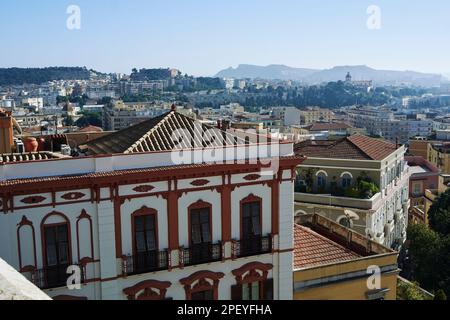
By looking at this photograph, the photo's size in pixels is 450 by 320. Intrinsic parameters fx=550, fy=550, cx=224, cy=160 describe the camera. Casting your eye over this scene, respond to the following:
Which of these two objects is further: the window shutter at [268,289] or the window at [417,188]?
the window at [417,188]

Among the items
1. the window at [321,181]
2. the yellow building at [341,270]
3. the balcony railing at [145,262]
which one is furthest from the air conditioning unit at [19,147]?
the window at [321,181]

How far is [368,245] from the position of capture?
819 inches

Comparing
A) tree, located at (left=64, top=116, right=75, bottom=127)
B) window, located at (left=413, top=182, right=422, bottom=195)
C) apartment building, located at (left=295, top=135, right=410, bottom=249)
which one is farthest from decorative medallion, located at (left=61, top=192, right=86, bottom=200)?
tree, located at (left=64, top=116, right=75, bottom=127)

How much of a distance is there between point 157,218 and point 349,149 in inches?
941

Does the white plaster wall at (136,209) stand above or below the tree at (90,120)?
above

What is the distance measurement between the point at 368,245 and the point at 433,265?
1500 cm

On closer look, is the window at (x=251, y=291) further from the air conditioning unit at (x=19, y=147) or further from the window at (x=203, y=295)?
the air conditioning unit at (x=19, y=147)

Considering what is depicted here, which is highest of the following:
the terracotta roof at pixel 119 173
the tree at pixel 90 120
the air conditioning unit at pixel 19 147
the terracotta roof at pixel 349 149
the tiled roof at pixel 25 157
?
the air conditioning unit at pixel 19 147

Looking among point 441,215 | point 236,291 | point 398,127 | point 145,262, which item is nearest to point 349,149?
point 441,215

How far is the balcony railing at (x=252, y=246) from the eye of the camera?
16391 millimetres

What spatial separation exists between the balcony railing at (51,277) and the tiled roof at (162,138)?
12.5ft

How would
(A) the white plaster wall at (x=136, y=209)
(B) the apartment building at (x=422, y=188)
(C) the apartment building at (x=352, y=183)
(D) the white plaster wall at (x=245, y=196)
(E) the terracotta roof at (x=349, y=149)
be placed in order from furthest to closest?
(B) the apartment building at (x=422, y=188) → (E) the terracotta roof at (x=349, y=149) → (C) the apartment building at (x=352, y=183) → (D) the white plaster wall at (x=245, y=196) → (A) the white plaster wall at (x=136, y=209)

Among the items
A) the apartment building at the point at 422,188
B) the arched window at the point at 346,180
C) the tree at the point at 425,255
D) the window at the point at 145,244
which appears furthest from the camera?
the apartment building at the point at 422,188
